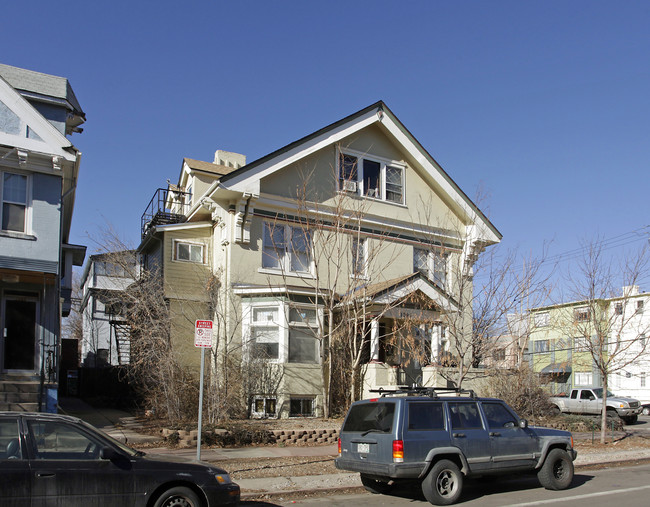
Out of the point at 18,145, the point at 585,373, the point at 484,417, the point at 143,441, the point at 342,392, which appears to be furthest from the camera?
the point at 585,373

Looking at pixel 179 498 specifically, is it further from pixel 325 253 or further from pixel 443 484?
pixel 325 253

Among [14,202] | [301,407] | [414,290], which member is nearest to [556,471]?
[414,290]

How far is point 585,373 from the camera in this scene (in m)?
46.4

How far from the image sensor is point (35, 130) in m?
15.1

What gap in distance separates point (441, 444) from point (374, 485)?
5.34ft

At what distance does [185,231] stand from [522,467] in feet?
44.9

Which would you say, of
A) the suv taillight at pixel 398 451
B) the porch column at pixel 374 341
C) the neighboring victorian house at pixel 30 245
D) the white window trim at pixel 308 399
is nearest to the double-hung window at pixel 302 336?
the white window trim at pixel 308 399

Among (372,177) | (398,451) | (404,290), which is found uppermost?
(372,177)

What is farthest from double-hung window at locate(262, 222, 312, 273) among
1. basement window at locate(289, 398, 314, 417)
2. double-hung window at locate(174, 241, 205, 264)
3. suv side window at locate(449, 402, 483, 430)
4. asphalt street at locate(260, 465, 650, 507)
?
suv side window at locate(449, 402, 483, 430)

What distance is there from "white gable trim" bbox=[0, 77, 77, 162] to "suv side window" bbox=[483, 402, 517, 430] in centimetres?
1149

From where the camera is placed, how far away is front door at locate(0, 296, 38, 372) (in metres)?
15.3

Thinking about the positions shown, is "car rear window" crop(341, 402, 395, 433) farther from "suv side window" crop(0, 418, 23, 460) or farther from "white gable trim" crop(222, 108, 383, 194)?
"white gable trim" crop(222, 108, 383, 194)

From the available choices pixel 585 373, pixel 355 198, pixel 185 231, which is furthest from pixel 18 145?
pixel 585 373

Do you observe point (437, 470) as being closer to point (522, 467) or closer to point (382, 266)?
point (522, 467)
